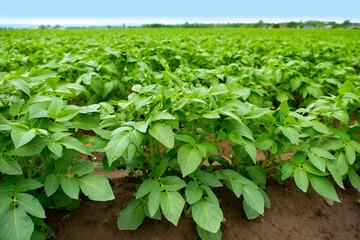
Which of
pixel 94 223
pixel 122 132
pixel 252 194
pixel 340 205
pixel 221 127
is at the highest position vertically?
pixel 122 132

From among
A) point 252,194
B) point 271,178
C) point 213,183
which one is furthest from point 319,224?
point 213,183

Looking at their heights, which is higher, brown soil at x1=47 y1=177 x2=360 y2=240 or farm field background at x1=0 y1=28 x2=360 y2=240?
farm field background at x1=0 y1=28 x2=360 y2=240

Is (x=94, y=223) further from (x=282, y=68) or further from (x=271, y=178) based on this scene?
(x=282, y=68)

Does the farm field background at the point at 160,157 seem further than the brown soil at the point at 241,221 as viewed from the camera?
No

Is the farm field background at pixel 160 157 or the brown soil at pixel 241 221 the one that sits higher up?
the farm field background at pixel 160 157

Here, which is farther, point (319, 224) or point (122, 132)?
point (319, 224)

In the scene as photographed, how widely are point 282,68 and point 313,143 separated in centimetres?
154

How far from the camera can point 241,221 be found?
1795 mm

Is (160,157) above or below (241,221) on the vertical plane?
above

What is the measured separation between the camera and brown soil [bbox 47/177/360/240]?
5.42ft

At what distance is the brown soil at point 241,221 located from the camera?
1.65 m

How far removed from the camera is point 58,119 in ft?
4.50

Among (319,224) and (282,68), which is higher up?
(282,68)

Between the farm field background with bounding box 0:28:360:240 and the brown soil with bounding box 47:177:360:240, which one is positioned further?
the brown soil with bounding box 47:177:360:240
